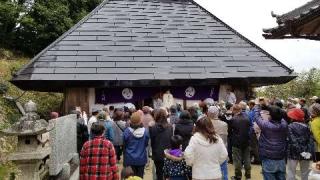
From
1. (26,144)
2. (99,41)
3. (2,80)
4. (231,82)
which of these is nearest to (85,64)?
(99,41)

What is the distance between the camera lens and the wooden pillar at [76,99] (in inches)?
528

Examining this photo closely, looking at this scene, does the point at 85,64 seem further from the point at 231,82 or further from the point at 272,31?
the point at 272,31

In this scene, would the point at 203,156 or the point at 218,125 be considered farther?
the point at 218,125

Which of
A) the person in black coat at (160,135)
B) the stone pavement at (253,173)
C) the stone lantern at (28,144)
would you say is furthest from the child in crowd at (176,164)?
→ the stone pavement at (253,173)

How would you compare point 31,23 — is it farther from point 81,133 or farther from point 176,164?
point 176,164

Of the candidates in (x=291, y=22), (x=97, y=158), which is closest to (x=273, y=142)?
(x=291, y=22)

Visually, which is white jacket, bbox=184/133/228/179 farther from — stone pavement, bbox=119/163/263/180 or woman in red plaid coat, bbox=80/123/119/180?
stone pavement, bbox=119/163/263/180

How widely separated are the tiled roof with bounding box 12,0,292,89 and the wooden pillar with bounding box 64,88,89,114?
607 mm

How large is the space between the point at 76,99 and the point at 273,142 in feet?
27.0

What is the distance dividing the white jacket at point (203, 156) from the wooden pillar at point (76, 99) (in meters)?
8.66

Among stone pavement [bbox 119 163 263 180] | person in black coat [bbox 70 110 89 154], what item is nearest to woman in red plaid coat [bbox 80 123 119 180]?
stone pavement [bbox 119 163 263 180]

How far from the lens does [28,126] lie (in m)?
5.79

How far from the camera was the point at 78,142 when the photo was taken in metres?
10.2

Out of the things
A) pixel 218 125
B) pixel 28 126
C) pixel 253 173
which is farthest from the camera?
pixel 253 173
